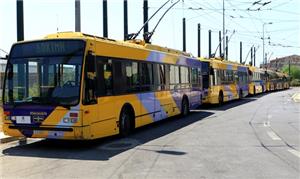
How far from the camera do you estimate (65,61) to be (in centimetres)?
1103

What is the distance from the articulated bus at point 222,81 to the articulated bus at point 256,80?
19.5ft

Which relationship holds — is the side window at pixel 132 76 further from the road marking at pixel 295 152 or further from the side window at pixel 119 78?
the road marking at pixel 295 152

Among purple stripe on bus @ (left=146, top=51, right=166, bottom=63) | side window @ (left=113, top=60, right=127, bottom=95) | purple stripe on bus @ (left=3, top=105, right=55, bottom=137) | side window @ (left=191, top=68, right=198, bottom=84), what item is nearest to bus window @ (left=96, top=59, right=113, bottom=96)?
side window @ (left=113, top=60, right=127, bottom=95)

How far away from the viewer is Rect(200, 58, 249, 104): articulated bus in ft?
86.4

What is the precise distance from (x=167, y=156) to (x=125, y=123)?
3665mm

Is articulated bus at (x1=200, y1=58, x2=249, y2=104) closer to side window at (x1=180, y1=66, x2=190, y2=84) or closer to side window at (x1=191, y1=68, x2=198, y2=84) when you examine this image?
side window at (x1=191, y1=68, x2=198, y2=84)

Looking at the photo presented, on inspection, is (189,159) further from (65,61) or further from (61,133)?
(65,61)

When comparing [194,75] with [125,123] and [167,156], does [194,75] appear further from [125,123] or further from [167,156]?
[167,156]

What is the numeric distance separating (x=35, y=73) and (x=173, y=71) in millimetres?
8179

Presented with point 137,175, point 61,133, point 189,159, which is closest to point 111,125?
point 61,133

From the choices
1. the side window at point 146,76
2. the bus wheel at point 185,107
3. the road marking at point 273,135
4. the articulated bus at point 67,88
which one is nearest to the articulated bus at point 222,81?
the bus wheel at point 185,107

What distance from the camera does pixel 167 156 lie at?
9852 millimetres

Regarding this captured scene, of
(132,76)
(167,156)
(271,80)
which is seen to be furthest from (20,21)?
(271,80)

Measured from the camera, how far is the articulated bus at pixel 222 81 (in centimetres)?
2633
